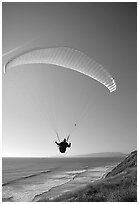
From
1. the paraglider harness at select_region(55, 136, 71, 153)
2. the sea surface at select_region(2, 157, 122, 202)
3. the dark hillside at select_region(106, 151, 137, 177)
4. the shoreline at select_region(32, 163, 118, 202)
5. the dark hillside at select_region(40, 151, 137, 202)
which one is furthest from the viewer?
the sea surface at select_region(2, 157, 122, 202)

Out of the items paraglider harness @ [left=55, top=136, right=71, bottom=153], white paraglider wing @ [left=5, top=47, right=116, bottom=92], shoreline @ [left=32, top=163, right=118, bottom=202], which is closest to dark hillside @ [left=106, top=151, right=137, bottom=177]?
shoreline @ [left=32, top=163, right=118, bottom=202]

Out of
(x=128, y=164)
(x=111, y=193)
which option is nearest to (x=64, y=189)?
(x=128, y=164)

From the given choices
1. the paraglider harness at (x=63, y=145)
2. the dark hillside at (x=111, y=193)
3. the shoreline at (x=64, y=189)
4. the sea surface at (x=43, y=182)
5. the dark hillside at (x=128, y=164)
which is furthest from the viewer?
the sea surface at (x=43, y=182)

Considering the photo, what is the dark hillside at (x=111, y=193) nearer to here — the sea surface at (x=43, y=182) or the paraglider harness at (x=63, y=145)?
the paraglider harness at (x=63, y=145)

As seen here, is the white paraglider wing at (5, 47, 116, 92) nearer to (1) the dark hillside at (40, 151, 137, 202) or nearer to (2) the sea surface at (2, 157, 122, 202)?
(1) the dark hillside at (40, 151, 137, 202)

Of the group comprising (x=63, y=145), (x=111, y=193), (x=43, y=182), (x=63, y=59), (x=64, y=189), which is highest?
(x=63, y=59)

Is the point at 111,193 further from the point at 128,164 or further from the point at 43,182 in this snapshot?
the point at 43,182

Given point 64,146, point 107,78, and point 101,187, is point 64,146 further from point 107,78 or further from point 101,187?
point 107,78

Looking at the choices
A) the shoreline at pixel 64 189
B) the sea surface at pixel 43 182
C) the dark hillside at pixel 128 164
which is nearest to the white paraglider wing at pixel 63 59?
the shoreline at pixel 64 189

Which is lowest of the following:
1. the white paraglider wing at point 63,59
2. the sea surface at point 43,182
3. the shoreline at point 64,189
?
the sea surface at point 43,182
